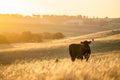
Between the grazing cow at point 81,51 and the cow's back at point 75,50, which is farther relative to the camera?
the cow's back at point 75,50

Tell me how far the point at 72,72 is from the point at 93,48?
31442mm

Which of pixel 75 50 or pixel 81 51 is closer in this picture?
pixel 81 51

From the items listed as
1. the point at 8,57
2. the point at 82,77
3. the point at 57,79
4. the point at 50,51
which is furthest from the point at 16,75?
the point at 50,51

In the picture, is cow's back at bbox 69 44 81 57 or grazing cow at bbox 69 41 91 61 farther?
cow's back at bbox 69 44 81 57

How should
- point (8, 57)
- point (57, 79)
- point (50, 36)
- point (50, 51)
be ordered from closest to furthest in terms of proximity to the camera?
point (57, 79), point (8, 57), point (50, 51), point (50, 36)

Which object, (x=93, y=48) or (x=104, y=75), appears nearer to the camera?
(x=104, y=75)

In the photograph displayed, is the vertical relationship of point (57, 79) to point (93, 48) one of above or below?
above

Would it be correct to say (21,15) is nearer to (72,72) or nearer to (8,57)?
(8,57)

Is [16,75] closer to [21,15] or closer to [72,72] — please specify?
[72,72]

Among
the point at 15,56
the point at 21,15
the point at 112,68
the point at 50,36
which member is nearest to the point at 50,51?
the point at 15,56

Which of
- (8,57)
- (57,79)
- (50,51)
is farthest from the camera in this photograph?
(50,51)

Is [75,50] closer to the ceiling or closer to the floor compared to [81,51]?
closer to the floor

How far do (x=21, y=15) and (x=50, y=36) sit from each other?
9242cm

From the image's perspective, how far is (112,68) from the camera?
10.9m
